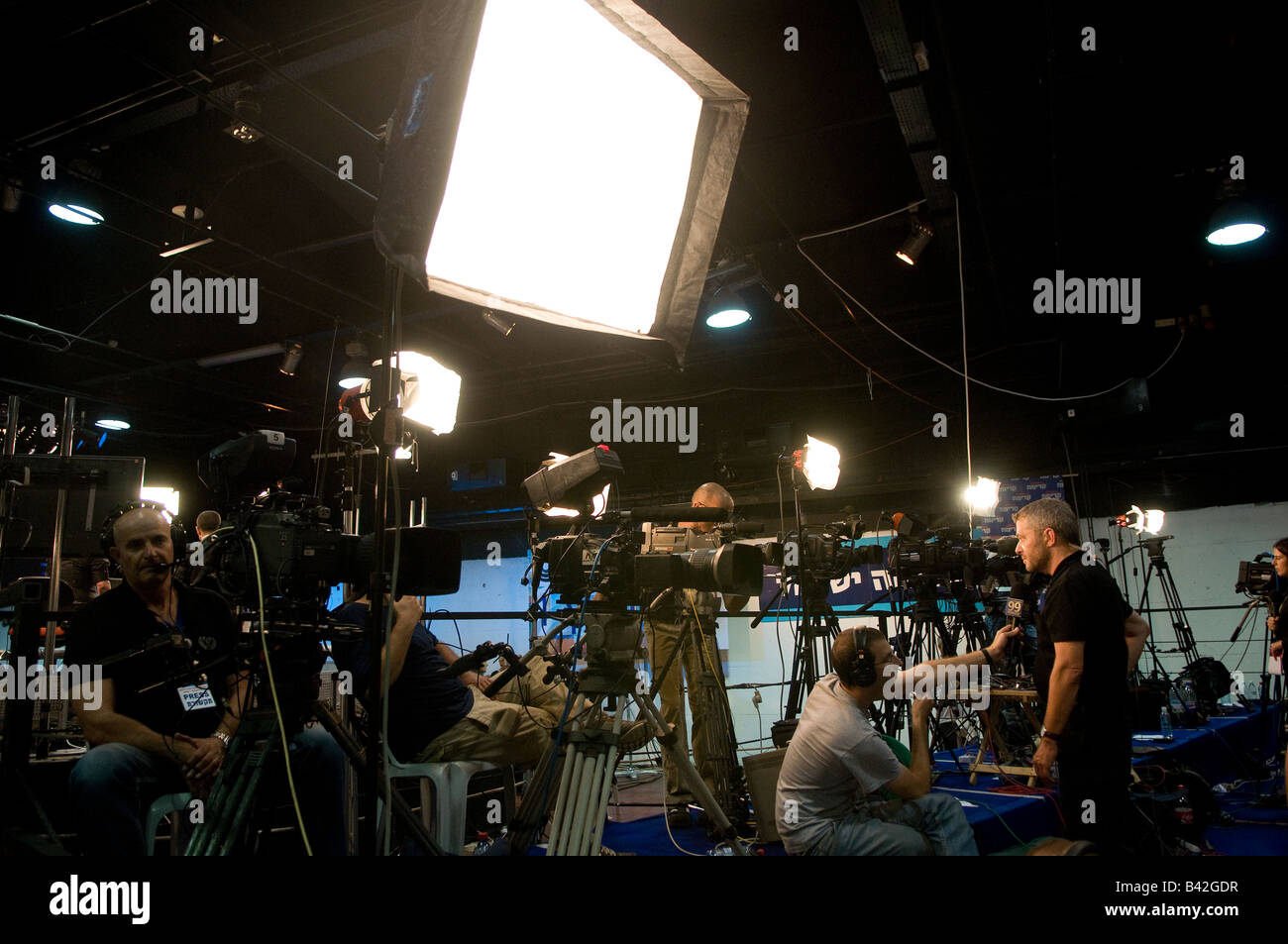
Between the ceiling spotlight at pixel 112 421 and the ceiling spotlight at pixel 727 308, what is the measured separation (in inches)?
237

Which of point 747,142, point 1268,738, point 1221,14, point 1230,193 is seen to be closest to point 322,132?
point 747,142

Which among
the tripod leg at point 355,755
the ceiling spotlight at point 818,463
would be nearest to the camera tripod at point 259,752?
the tripod leg at point 355,755

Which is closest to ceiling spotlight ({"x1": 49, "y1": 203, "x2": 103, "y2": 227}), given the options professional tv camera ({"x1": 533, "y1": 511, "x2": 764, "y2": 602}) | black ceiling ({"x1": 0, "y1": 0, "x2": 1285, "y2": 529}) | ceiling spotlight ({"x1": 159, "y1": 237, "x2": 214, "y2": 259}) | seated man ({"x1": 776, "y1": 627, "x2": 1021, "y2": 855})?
black ceiling ({"x1": 0, "y1": 0, "x2": 1285, "y2": 529})

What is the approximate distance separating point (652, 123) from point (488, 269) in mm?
428

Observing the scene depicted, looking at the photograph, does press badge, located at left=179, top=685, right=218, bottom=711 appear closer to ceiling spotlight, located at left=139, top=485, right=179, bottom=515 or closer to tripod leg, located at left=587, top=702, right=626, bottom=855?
tripod leg, located at left=587, top=702, right=626, bottom=855

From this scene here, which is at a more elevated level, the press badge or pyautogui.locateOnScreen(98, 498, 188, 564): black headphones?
pyautogui.locateOnScreen(98, 498, 188, 564): black headphones

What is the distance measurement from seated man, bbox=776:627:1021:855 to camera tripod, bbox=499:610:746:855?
324 millimetres

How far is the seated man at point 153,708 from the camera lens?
6.54 ft

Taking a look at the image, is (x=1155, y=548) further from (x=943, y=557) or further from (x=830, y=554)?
(x=830, y=554)

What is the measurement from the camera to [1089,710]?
8.68 feet

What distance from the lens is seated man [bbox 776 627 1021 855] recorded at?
2.40m

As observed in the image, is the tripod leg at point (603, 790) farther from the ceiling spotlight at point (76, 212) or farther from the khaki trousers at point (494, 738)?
the ceiling spotlight at point (76, 212)
